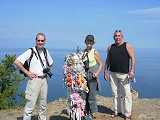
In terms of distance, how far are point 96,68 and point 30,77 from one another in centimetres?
215

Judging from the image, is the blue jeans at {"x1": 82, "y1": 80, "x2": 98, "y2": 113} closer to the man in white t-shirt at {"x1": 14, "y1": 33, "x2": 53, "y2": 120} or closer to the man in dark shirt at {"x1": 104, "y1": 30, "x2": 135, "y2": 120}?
the man in dark shirt at {"x1": 104, "y1": 30, "x2": 135, "y2": 120}

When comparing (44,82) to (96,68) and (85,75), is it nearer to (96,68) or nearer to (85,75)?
(85,75)

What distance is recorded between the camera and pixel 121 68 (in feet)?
24.0

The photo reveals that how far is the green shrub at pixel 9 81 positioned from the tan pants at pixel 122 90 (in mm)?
5006

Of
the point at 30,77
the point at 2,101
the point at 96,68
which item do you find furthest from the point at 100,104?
the point at 30,77

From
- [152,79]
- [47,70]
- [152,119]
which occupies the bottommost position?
[152,79]

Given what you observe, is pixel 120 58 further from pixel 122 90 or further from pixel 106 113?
pixel 106 113

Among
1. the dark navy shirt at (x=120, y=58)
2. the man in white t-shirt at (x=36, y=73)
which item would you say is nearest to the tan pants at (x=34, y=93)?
the man in white t-shirt at (x=36, y=73)

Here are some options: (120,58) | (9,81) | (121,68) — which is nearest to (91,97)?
(121,68)

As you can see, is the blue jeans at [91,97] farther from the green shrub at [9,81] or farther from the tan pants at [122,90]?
the green shrub at [9,81]

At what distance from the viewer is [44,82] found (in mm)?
6363

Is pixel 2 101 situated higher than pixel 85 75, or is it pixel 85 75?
pixel 85 75

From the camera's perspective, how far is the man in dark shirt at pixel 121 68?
23.6ft

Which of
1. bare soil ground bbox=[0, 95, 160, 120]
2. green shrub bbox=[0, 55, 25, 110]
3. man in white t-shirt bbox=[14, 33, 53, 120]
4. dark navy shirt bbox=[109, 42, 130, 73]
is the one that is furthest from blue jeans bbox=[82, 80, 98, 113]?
green shrub bbox=[0, 55, 25, 110]
